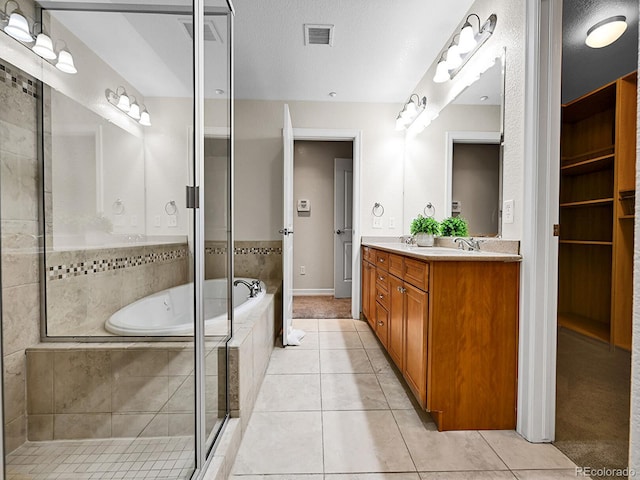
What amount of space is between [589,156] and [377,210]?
5.97ft

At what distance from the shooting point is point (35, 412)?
808 mm

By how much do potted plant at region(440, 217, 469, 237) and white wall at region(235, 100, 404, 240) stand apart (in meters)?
0.94

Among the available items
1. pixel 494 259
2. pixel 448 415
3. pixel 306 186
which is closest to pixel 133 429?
pixel 448 415

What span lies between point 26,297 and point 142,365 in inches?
15.8

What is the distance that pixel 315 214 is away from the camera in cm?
510

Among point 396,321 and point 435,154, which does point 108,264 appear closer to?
point 396,321

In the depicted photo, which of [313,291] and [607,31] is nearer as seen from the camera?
[607,31]

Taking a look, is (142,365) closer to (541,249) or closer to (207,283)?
(207,283)

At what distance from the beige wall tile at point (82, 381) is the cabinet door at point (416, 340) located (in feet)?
4.26

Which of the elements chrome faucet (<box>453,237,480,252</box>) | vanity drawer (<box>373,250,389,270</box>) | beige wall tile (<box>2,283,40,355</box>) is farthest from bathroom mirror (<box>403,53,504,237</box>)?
beige wall tile (<box>2,283,40,355</box>)

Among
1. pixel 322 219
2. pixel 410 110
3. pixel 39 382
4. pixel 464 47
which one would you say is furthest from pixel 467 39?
pixel 322 219

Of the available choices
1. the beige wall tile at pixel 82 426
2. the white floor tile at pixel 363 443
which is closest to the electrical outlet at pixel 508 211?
the white floor tile at pixel 363 443

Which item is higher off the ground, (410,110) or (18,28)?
(410,110)

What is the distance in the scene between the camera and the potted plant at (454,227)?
2497 mm
